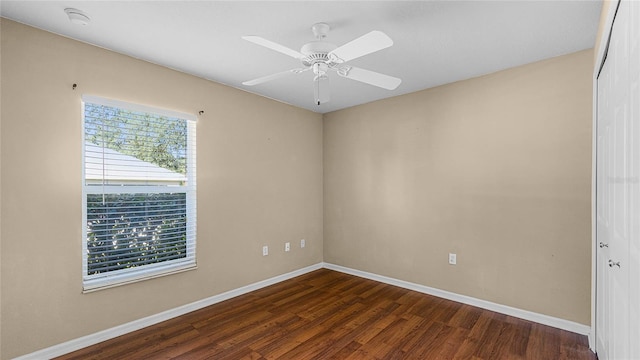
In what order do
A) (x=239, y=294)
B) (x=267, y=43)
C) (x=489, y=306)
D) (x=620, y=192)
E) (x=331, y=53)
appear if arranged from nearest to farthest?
(x=620, y=192)
(x=267, y=43)
(x=331, y=53)
(x=489, y=306)
(x=239, y=294)

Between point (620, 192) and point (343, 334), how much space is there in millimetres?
2126

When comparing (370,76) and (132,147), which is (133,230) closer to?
(132,147)

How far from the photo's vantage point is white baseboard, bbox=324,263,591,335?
2558mm

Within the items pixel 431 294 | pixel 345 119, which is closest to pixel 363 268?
pixel 431 294

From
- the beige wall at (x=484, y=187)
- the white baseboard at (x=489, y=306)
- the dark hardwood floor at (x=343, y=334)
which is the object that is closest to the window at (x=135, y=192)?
the dark hardwood floor at (x=343, y=334)

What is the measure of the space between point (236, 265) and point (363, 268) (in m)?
1.73

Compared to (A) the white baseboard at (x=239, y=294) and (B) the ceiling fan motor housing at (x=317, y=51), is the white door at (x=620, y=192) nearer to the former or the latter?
(A) the white baseboard at (x=239, y=294)

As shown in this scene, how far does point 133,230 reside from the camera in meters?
2.63

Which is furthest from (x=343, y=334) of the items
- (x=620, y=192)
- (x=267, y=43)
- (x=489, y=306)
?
(x=267, y=43)

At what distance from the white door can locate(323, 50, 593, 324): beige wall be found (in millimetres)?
494

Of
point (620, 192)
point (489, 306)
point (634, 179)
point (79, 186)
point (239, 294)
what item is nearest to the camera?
point (634, 179)

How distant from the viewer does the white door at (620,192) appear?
1.11m

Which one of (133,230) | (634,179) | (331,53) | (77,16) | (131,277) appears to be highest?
(77,16)

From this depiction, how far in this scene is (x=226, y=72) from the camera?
9.68ft
